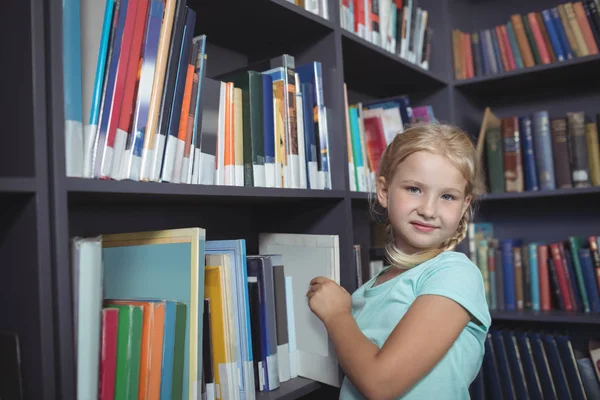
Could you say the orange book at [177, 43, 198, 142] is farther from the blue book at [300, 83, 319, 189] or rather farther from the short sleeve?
the short sleeve

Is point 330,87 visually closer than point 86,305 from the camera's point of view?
No

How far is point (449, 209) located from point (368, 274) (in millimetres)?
543

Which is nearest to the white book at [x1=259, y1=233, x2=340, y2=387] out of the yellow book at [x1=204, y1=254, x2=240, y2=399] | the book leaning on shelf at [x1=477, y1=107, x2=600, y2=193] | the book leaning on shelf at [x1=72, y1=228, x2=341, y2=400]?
the book leaning on shelf at [x1=72, y1=228, x2=341, y2=400]

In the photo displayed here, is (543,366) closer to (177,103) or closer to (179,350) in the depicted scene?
(179,350)

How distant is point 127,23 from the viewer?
84 cm

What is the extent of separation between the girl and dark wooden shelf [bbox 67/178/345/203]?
238 millimetres

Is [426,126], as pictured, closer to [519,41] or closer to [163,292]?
[163,292]

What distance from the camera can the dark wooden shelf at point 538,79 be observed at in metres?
1.77

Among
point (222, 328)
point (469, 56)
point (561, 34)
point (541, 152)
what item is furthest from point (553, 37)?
point (222, 328)

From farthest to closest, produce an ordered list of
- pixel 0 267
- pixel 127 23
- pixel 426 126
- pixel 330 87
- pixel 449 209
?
pixel 330 87
pixel 426 126
pixel 449 209
pixel 127 23
pixel 0 267

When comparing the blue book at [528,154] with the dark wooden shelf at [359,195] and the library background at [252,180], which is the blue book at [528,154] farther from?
the dark wooden shelf at [359,195]

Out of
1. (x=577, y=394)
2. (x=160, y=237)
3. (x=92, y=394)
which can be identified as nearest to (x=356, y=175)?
(x=160, y=237)

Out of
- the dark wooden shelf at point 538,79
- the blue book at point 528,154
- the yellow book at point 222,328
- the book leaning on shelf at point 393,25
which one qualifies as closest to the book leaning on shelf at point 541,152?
the blue book at point 528,154

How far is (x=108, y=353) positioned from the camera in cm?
80
